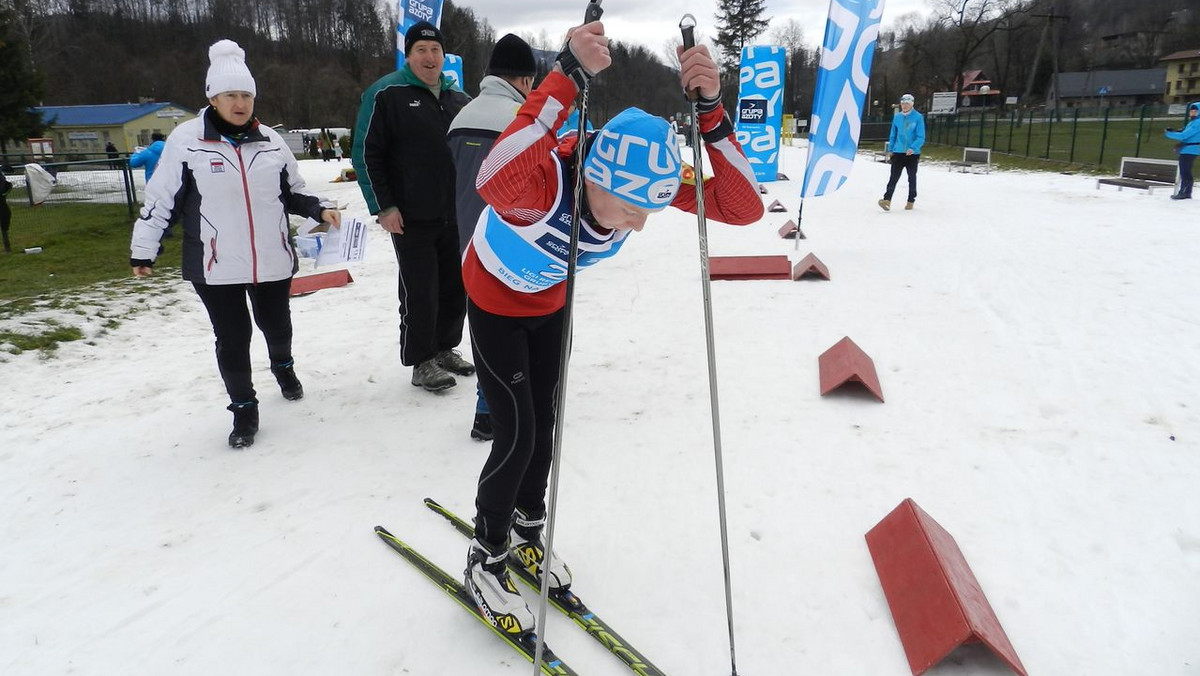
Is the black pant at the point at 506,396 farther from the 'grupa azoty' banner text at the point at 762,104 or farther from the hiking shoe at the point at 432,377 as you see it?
the 'grupa azoty' banner text at the point at 762,104

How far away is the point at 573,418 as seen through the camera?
446 centimetres

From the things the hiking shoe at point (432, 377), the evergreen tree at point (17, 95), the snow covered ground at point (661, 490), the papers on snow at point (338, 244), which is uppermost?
the evergreen tree at point (17, 95)

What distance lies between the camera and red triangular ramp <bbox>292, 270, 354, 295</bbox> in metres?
8.27

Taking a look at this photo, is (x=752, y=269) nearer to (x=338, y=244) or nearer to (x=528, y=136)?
(x=338, y=244)

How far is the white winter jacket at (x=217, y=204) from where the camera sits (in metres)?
3.79

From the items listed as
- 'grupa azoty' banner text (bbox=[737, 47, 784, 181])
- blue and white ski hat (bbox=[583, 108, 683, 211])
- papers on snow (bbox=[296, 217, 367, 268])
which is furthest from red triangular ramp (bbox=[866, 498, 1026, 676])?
'grupa azoty' banner text (bbox=[737, 47, 784, 181])

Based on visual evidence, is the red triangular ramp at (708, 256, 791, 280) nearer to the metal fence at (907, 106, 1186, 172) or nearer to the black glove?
the black glove

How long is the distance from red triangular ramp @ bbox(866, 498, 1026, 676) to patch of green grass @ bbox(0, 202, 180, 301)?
7.73 metres

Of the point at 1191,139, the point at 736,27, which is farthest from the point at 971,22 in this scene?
the point at 1191,139

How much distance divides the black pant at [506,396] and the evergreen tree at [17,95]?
134 ft

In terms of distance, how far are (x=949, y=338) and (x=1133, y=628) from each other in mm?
3450

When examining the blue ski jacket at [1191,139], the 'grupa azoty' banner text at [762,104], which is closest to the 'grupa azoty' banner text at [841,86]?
the 'grupa azoty' banner text at [762,104]

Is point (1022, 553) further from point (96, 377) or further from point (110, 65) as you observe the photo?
point (110, 65)

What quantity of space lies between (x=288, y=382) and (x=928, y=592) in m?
4.11
